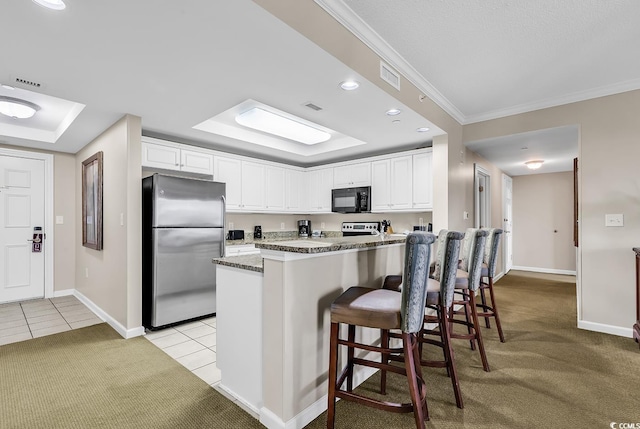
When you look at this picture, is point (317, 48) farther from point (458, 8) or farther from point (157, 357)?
point (157, 357)

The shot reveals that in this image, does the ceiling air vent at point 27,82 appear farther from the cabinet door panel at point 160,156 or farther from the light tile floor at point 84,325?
the light tile floor at point 84,325

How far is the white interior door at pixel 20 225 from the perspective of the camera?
429 cm

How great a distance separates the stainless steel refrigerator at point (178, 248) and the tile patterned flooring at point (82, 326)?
0.78 feet

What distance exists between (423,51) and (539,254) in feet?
22.0

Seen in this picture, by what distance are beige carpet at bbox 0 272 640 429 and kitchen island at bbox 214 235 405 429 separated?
0.54 feet

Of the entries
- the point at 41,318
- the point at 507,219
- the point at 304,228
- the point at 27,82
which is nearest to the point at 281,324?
the point at 27,82

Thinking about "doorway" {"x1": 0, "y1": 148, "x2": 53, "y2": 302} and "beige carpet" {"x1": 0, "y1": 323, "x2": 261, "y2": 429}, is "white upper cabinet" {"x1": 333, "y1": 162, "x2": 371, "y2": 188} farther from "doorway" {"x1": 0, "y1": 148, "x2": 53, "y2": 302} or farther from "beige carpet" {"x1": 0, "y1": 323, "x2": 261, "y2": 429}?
"doorway" {"x1": 0, "y1": 148, "x2": 53, "y2": 302}

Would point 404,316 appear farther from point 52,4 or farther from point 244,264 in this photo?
point 52,4

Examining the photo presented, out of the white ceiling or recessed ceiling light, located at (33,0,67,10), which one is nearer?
recessed ceiling light, located at (33,0,67,10)

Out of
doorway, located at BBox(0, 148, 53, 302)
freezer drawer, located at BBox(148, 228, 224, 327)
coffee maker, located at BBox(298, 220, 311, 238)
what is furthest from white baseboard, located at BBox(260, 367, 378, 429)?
doorway, located at BBox(0, 148, 53, 302)

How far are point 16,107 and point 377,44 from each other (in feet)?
11.8

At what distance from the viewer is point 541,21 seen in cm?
213

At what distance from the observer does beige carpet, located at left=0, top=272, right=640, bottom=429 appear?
180 cm

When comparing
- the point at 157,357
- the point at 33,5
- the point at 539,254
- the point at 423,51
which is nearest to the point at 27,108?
the point at 33,5
